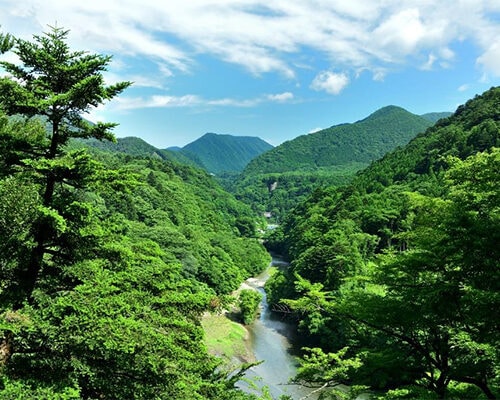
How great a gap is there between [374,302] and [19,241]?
337 inches

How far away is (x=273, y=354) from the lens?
42812mm

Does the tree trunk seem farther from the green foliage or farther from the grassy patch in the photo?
the green foliage

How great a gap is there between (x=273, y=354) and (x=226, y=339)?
16.7ft

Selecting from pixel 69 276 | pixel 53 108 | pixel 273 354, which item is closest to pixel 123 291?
pixel 69 276

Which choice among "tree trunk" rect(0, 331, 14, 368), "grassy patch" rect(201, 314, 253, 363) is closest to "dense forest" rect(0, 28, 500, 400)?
"tree trunk" rect(0, 331, 14, 368)

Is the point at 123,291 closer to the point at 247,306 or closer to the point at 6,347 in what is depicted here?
the point at 6,347

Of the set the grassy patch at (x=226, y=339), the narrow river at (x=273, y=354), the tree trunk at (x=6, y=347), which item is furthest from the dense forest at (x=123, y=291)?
the grassy patch at (x=226, y=339)

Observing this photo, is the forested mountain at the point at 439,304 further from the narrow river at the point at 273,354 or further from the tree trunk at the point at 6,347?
the narrow river at the point at 273,354

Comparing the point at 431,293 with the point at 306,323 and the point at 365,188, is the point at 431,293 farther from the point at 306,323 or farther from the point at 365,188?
the point at 365,188

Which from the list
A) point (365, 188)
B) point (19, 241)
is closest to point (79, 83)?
point (19, 241)

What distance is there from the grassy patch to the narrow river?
4.13ft

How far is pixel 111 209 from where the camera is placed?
65375 mm

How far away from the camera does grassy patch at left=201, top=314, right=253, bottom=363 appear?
4035 cm

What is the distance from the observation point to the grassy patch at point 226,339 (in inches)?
1588
